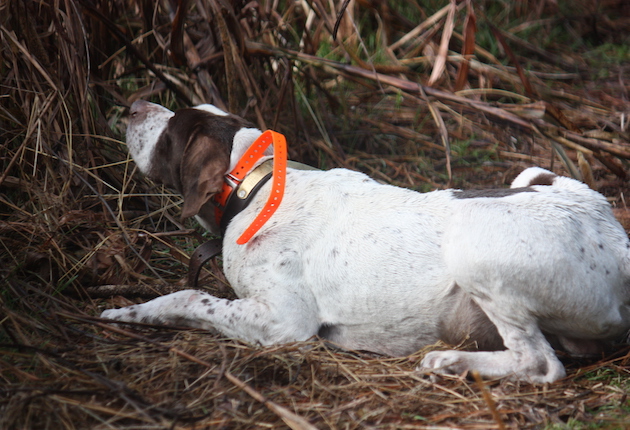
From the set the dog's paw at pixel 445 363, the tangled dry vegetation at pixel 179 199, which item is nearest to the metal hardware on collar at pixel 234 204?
the tangled dry vegetation at pixel 179 199

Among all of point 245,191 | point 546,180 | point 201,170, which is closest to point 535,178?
point 546,180

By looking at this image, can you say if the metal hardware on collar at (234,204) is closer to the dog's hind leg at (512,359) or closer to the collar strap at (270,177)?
the collar strap at (270,177)

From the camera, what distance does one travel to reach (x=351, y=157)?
15.2 ft

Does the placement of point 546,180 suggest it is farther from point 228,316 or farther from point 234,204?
point 228,316

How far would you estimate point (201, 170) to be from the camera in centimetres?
310

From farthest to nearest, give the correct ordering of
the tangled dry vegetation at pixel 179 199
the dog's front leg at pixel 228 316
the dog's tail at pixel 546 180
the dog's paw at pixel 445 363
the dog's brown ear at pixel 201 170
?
1. the dog's brown ear at pixel 201 170
2. the dog's tail at pixel 546 180
3. the dog's front leg at pixel 228 316
4. the dog's paw at pixel 445 363
5. the tangled dry vegetation at pixel 179 199

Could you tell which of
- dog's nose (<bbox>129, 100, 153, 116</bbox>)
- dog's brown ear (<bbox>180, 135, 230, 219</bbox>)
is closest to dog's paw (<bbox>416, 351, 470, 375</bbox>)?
dog's brown ear (<bbox>180, 135, 230, 219</bbox>)

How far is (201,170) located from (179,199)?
906 mm

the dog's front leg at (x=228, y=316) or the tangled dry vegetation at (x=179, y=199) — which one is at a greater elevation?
the tangled dry vegetation at (x=179, y=199)

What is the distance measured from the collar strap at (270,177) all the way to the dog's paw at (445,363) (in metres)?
0.97

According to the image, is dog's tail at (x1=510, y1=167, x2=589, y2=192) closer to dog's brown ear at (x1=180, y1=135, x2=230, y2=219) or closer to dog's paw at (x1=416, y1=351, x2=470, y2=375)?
dog's paw at (x1=416, y1=351, x2=470, y2=375)

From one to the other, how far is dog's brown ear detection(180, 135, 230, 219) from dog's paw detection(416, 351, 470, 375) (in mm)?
1278

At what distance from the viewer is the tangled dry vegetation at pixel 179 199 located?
87.6 inches

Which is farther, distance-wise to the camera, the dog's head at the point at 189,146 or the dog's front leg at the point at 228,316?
the dog's head at the point at 189,146
